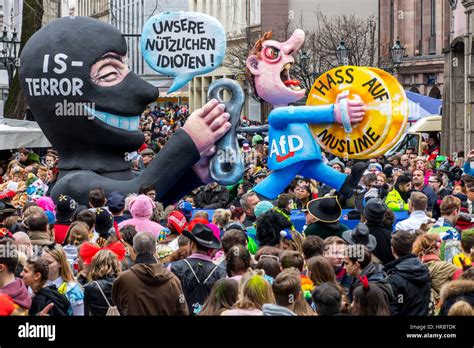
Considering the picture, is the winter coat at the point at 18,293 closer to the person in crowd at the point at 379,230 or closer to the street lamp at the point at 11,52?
the person in crowd at the point at 379,230

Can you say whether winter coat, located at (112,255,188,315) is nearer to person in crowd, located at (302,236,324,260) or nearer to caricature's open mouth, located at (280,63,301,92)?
person in crowd, located at (302,236,324,260)

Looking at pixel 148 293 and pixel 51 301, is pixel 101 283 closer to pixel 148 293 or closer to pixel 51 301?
pixel 148 293

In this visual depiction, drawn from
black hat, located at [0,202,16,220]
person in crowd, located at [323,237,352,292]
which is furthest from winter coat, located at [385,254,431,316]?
black hat, located at [0,202,16,220]

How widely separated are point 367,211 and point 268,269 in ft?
8.82

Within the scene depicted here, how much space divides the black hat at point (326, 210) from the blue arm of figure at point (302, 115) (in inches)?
108

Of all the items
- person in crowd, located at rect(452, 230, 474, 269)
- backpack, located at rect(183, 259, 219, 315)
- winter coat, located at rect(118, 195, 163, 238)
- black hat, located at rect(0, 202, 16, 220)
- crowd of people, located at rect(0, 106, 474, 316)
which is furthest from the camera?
black hat, located at rect(0, 202, 16, 220)

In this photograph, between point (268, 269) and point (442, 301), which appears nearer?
point (442, 301)

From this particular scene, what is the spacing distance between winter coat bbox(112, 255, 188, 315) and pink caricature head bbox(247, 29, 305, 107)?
7.39m

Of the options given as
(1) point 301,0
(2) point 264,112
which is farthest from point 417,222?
(1) point 301,0

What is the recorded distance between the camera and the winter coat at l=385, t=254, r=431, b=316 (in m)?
8.85

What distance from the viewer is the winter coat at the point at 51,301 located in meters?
8.05

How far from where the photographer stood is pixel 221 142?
50.8 feet

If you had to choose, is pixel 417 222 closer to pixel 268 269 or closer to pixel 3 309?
pixel 268 269

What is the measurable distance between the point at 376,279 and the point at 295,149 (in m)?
6.57
